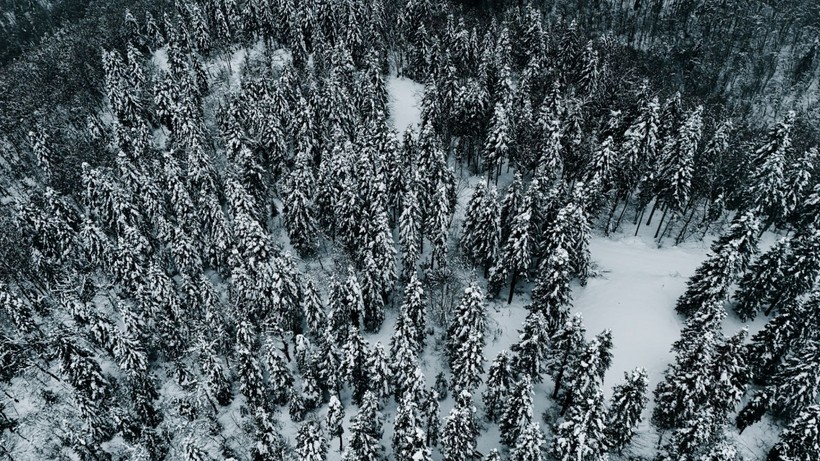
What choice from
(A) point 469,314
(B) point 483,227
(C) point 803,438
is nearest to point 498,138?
(B) point 483,227

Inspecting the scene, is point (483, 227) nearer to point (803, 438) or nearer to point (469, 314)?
point (469, 314)

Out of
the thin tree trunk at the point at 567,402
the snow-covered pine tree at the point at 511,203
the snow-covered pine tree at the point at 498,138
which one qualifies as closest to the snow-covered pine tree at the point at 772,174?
the snow-covered pine tree at the point at 511,203

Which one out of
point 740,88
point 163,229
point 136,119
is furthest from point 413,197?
point 740,88

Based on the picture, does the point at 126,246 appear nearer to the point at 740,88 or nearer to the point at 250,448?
the point at 250,448

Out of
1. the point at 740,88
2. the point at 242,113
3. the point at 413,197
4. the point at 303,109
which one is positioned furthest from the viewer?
the point at 740,88

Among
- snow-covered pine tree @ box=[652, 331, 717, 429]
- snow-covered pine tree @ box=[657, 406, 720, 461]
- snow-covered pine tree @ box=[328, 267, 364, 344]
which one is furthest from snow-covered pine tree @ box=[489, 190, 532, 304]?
snow-covered pine tree @ box=[657, 406, 720, 461]

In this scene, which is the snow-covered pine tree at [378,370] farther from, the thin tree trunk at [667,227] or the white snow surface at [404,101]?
the white snow surface at [404,101]
